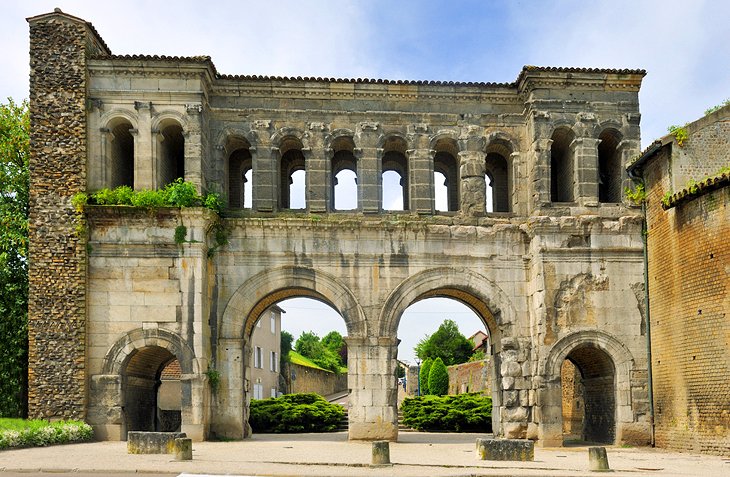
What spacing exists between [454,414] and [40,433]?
14.7 m

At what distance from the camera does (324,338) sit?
81.0 metres

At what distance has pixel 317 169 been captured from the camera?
2197 centimetres

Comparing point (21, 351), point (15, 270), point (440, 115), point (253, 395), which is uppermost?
point (440, 115)

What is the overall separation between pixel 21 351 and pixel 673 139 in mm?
17910

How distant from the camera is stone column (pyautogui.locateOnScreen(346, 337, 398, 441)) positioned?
20.9m

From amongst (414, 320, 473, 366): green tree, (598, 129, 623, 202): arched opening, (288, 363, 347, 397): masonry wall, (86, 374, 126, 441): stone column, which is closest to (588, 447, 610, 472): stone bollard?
(598, 129, 623, 202): arched opening

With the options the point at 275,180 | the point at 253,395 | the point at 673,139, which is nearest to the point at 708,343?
the point at 673,139

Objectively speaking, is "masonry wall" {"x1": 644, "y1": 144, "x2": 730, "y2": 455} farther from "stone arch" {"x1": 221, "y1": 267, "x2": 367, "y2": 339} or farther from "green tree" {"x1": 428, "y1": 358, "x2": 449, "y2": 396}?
"green tree" {"x1": 428, "y1": 358, "x2": 449, "y2": 396}

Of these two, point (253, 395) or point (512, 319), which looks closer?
point (512, 319)

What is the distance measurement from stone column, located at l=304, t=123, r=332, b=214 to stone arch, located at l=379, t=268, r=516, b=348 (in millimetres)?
3123

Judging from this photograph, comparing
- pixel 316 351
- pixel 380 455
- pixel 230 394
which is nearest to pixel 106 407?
pixel 230 394

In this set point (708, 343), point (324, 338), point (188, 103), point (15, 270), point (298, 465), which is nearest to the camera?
point (298, 465)

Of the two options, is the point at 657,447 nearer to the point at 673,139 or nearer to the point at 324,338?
the point at 673,139

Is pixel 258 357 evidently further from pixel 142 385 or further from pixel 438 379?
pixel 142 385
